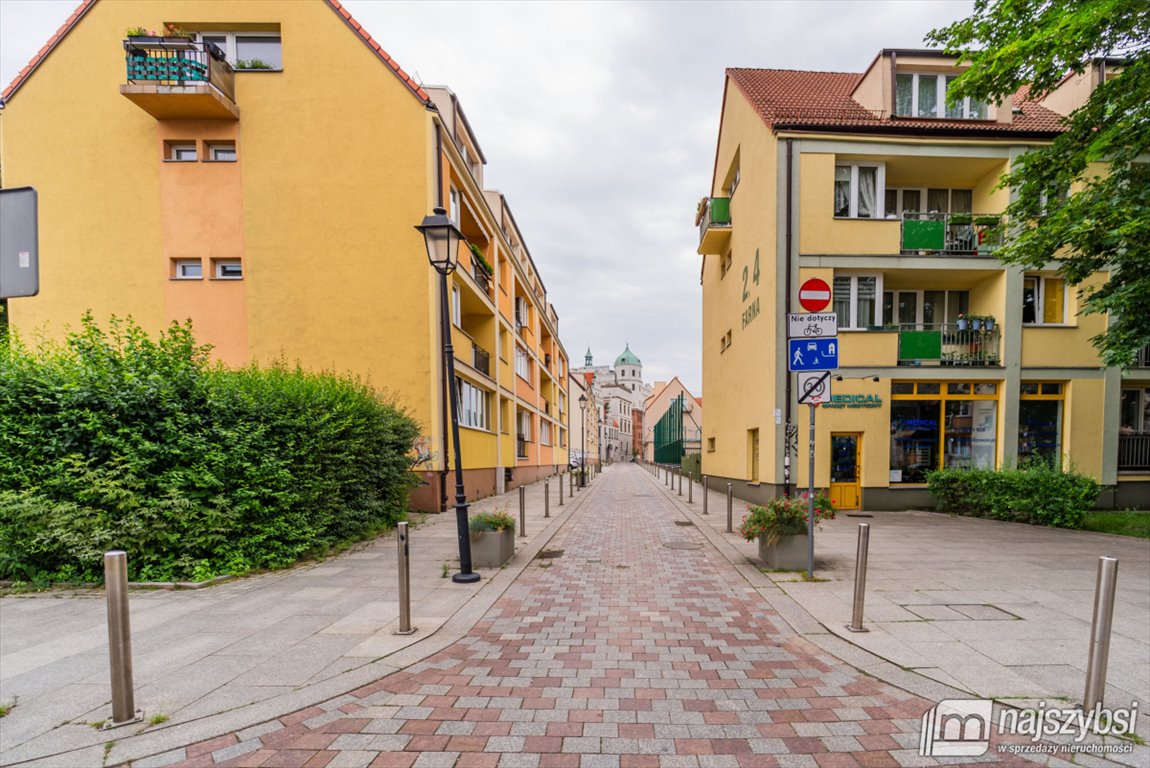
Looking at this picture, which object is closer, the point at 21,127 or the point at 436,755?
the point at 436,755

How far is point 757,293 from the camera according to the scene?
593 inches

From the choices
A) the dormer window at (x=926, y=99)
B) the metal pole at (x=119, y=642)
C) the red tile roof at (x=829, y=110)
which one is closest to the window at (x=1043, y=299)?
the red tile roof at (x=829, y=110)

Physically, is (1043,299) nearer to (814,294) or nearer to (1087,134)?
(1087,134)

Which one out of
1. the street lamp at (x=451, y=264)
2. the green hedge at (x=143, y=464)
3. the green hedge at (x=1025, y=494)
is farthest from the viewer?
the green hedge at (x=1025, y=494)

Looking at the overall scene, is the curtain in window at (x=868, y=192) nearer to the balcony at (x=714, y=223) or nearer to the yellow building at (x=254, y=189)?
the balcony at (x=714, y=223)

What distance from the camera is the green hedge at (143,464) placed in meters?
5.96

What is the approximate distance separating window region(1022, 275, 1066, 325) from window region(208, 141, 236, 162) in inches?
893

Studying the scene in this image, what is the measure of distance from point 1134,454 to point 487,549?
1905cm

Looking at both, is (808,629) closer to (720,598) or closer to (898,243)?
(720,598)

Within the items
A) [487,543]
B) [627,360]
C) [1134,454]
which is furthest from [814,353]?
[627,360]

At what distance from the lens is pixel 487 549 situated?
727 cm

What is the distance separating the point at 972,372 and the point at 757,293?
6197 mm

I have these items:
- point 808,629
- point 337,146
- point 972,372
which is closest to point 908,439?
point 972,372

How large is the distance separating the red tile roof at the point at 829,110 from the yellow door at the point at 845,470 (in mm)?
8606
